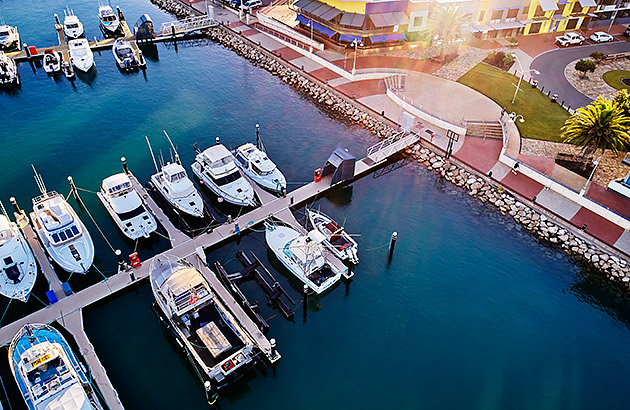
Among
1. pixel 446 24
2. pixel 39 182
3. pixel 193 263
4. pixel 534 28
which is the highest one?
pixel 446 24

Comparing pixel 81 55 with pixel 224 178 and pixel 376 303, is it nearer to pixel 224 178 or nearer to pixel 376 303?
pixel 224 178

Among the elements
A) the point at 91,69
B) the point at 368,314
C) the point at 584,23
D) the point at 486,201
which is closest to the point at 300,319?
the point at 368,314

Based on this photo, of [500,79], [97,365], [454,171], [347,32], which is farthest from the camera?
[347,32]

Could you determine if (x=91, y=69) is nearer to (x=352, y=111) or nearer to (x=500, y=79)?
(x=352, y=111)

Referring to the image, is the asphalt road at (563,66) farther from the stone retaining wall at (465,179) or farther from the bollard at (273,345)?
the bollard at (273,345)

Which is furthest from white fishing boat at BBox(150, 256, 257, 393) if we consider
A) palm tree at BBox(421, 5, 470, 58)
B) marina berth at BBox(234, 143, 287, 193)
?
palm tree at BBox(421, 5, 470, 58)

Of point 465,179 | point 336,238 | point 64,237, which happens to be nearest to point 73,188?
point 64,237

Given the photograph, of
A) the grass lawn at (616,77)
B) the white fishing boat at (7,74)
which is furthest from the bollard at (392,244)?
the white fishing boat at (7,74)
